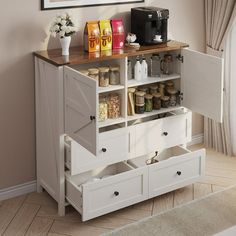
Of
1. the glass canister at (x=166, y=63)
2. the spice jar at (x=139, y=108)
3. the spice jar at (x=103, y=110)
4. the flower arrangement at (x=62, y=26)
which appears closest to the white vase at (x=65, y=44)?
the flower arrangement at (x=62, y=26)

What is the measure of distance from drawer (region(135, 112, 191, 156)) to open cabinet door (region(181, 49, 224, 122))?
0.45 feet

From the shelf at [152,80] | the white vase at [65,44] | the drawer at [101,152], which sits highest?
the white vase at [65,44]

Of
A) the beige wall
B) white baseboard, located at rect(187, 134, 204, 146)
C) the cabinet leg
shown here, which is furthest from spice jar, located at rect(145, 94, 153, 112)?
white baseboard, located at rect(187, 134, 204, 146)

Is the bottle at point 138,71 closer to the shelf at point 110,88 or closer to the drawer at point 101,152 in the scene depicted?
the shelf at point 110,88

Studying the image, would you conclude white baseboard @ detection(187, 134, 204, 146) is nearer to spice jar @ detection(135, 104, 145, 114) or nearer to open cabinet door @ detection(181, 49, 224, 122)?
open cabinet door @ detection(181, 49, 224, 122)

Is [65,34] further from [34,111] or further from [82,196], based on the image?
[82,196]

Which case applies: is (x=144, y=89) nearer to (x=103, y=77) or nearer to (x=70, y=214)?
(x=103, y=77)

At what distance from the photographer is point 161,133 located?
3717 mm

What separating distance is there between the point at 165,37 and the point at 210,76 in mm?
453

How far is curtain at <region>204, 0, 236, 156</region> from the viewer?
4.12 metres

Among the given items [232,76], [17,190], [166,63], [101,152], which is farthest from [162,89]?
[17,190]

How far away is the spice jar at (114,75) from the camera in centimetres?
347

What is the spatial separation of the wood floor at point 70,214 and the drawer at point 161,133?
13.2 inches

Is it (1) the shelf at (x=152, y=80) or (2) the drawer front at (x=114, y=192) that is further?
(1) the shelf at (x=152, y=80)
